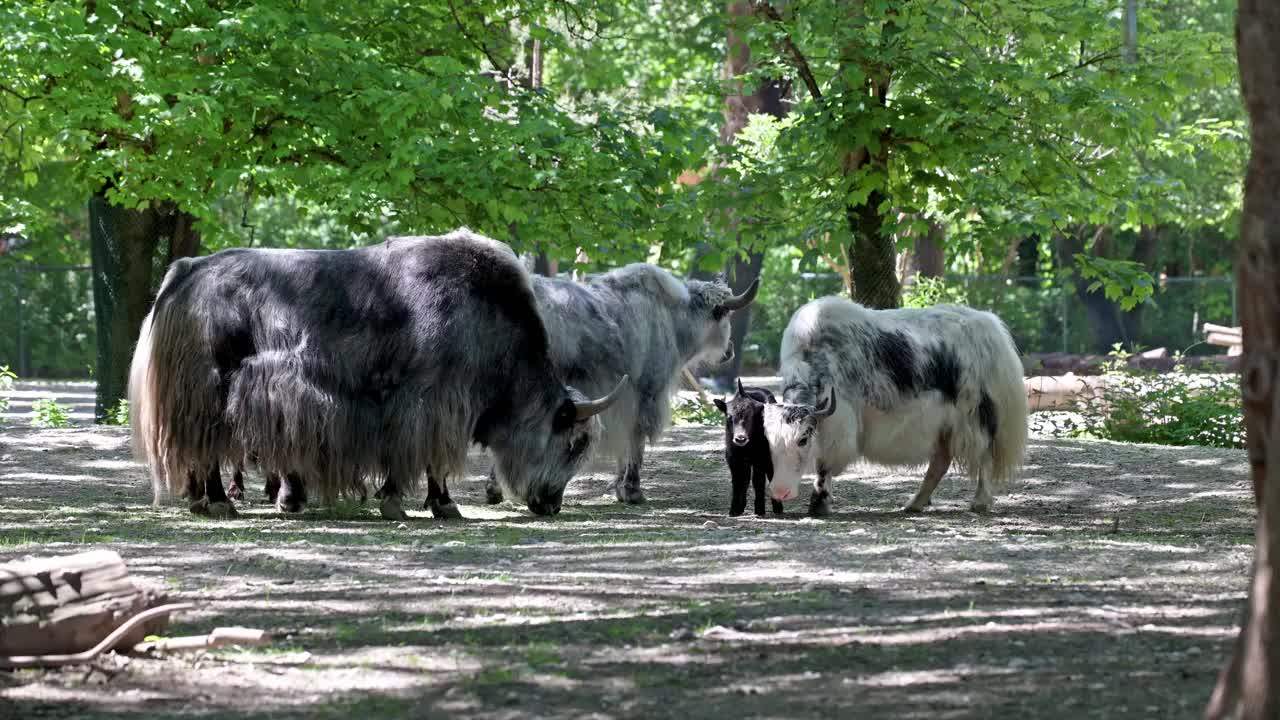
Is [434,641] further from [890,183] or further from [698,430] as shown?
[698,430]

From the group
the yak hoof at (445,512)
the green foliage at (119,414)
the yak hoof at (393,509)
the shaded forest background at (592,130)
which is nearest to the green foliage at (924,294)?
the shaded forest background at (592,130)

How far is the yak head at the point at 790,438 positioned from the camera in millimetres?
11188

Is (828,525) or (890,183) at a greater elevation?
(890,183)

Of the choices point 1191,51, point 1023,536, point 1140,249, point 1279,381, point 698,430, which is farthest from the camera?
point 1140,249

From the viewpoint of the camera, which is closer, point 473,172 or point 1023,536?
point 1023,536

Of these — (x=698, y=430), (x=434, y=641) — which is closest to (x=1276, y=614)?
(x=434, y=641)

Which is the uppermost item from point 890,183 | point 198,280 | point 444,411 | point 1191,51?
point 1191,51

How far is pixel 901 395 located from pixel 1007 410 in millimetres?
913

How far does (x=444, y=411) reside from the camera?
11.3 metres

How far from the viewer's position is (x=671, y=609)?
6891mm

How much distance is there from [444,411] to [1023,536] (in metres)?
3.88

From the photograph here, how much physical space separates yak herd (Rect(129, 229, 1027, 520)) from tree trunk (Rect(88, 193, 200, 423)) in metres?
6.90

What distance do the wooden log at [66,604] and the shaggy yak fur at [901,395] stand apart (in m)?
5.98

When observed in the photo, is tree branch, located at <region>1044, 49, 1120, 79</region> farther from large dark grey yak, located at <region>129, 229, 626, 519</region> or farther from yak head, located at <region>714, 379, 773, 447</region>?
large dark grey yak, located at <region>129, 229, 626, 519</region>
